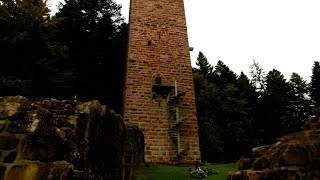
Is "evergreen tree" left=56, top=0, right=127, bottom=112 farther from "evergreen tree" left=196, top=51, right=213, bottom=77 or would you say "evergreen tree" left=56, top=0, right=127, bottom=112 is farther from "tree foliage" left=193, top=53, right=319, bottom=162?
"evergreen tree" left=196, top=51, right=213, bottom=77

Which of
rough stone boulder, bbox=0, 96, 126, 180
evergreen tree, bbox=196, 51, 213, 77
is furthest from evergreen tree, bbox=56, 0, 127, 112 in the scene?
rough stone boulder, bbox=0, 96, 126, 180

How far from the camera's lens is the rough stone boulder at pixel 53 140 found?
2.58 meters

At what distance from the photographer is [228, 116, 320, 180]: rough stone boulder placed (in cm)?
262

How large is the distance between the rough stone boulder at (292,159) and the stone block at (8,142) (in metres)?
2.19

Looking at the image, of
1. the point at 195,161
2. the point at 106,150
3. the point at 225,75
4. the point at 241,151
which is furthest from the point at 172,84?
the point at 225,75

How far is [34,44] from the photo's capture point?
47.1 feet

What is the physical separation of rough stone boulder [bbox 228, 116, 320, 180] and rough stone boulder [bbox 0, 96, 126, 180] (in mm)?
1611

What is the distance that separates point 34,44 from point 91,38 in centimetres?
520

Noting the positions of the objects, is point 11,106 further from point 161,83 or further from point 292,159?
point 161,83

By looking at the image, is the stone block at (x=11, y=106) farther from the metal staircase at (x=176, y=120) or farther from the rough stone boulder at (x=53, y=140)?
the metal staircase at (x=176, y=120)

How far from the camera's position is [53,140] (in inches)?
109

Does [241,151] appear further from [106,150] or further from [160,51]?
[106,150]

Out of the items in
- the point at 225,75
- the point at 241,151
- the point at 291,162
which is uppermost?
the point at 225,75

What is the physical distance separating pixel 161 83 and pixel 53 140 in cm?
1083
